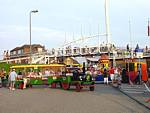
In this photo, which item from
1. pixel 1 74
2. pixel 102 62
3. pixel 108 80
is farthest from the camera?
pixel 102 62

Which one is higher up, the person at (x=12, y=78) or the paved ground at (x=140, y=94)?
the person at (x=12, y=78)

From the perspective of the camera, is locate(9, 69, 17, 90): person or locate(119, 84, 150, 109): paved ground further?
locate(9, 69, 17, 90): person

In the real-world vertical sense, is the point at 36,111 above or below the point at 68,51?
below

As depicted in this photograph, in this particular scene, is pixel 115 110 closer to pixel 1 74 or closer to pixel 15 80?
pixel 15 80

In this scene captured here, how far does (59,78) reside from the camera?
29.5 metres

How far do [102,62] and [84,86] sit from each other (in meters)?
25.2

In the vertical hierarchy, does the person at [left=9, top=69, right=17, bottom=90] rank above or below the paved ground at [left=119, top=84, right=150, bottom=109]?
above

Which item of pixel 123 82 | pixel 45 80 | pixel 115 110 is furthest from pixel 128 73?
pixel 115 110

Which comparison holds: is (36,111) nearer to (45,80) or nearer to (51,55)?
(45,80)

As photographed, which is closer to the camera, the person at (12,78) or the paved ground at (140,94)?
the paved ground at (140,94)

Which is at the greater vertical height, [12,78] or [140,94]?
[12,78]

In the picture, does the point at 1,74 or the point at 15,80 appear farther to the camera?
the point at 1,74

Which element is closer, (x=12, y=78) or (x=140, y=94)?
(x=140, y=94)

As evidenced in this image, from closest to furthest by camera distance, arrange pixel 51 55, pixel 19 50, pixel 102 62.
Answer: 1. pixel 102 62
2. pixel 51 55
3. pixel 19 50
